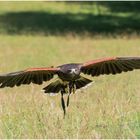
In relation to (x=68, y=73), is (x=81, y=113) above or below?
below

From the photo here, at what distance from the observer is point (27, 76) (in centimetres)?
662

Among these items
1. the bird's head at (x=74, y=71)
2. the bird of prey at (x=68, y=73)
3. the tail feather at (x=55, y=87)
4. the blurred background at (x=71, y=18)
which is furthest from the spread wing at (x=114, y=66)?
the blurred background at (x=71, y=18)

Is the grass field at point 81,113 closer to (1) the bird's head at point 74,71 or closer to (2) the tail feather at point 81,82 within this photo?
(2) the tail feather at point 81,82

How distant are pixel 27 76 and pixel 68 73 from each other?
0.77 m

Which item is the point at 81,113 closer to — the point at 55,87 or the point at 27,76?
the point at 55,87

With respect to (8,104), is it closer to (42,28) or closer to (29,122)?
(29,122)

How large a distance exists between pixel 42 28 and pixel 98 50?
1208 centimetres

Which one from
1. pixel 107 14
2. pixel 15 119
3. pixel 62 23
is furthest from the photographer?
pixel 107 14

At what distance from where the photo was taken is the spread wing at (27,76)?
624 centimetres

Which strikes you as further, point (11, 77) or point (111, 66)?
point (111, 66)

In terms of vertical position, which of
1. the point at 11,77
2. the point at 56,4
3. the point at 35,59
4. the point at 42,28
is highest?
the point at 56,4

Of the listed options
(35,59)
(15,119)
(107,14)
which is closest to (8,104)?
(15,119)

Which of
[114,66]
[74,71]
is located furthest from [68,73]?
[114,66]

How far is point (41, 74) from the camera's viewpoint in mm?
6672
